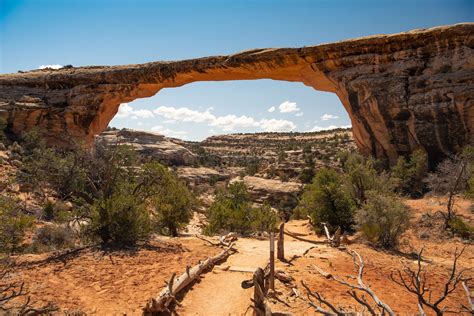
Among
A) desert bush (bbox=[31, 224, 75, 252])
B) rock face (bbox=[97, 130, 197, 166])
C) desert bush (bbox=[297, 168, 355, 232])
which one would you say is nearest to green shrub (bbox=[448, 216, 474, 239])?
desert bush (bbox=[297, 168, 355, 232])

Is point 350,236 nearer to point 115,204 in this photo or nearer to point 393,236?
point 393,236

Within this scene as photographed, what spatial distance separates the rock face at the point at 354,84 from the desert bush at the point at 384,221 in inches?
310

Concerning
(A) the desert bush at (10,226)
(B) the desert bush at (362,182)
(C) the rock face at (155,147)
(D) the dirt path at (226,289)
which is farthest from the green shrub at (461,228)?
(C) the rock face at (155,147)

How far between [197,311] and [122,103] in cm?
1934

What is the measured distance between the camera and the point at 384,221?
33.4ft

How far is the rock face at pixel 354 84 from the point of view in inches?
610

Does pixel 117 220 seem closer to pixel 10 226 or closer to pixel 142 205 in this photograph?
pixel 142 205

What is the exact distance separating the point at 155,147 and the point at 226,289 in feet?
103

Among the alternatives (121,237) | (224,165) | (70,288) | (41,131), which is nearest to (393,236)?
(121,237)

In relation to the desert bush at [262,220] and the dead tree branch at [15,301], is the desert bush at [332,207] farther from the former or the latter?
the dead tree branch at [15,301]

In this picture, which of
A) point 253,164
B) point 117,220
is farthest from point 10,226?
point 253,164

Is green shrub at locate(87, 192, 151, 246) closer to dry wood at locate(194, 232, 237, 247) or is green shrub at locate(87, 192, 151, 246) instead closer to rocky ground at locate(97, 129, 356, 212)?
dry wood at locate(194, 232, 237, 247)

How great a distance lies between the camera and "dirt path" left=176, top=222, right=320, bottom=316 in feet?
19.4

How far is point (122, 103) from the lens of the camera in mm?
22562
